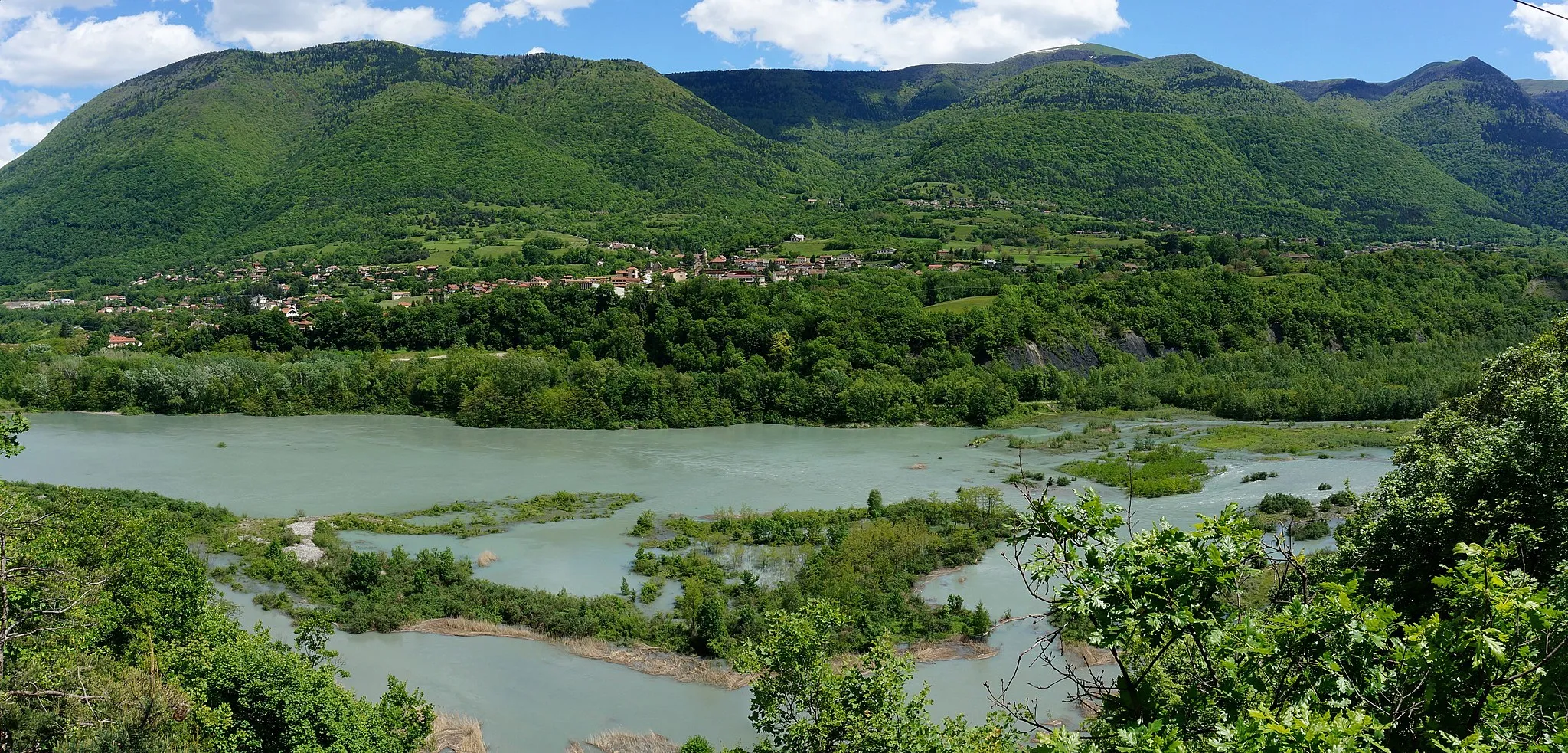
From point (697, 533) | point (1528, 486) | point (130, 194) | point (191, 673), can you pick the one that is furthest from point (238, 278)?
point (1528, 486)

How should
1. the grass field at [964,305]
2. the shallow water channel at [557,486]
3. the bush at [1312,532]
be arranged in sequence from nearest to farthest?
the shallow water channel at [557,486]
the bush at [1312,532]
the grass field at [964,305]

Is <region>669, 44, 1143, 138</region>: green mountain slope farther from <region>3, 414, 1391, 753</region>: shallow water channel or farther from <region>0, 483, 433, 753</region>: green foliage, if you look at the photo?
<region>0, 483, 433, 753</region>: green foliage

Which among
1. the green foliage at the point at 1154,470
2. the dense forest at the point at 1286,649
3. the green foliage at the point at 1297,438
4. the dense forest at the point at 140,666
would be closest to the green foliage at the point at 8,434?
the dense forest at the point at 140,666

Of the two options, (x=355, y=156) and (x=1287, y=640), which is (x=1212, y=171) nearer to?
(x=355, y=156)

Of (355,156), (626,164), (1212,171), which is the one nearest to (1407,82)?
(1212,171)

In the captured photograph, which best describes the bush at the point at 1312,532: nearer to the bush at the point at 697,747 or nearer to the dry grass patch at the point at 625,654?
the dry grass patch at the point at 625,654

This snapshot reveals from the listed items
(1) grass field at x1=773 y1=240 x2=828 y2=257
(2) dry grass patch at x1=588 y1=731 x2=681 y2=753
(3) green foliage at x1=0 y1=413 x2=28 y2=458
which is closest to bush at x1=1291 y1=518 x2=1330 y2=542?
(2) dry grass patch at x1=588 y1=731 x2=681 y2=753
